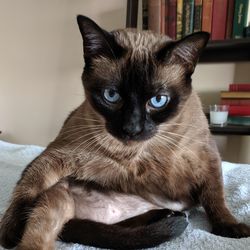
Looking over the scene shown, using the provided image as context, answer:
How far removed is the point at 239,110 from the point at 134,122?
1106 mm

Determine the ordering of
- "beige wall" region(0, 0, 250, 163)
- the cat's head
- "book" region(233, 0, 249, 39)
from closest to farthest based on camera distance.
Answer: the cat's head, "book" region(233, 0, 249, 39), "beige wall" region(0, 0, 250, 163)

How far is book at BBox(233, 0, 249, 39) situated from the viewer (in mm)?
1676

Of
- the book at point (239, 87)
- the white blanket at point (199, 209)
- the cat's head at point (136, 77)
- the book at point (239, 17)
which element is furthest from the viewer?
the book at point (239, 87)

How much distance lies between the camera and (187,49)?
0.88 m

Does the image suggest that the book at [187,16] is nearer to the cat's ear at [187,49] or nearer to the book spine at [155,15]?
the book spine at [155,15]

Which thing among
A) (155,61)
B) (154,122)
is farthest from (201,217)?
(155,61)

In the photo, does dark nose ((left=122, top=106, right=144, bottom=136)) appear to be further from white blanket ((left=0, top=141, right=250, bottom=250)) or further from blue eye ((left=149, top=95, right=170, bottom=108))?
white blanket ((left=0, top=141, right=250, bottom=250))

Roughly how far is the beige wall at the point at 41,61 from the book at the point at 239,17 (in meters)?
0.65

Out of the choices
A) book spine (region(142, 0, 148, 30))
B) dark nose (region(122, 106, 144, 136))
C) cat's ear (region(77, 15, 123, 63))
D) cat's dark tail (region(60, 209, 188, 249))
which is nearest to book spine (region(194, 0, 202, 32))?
book spine (region(142, 0, 148, 30))

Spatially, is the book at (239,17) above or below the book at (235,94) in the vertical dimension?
above

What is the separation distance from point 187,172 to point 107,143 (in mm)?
216

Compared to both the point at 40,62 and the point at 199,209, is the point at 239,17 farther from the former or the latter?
the point at 40,62

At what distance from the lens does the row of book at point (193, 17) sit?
1.72 meters

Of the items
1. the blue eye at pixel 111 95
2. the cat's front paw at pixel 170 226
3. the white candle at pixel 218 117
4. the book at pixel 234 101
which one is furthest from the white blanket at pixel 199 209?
the book at pixel 234 101
